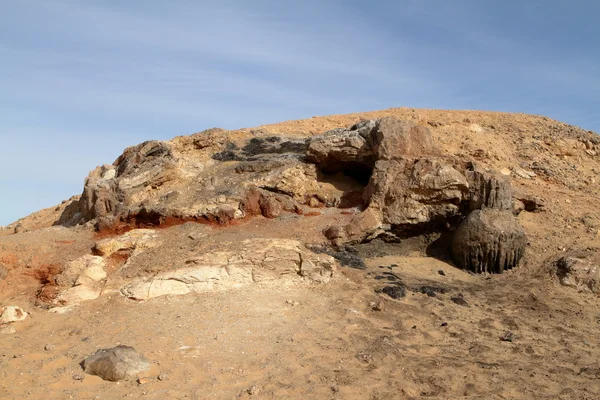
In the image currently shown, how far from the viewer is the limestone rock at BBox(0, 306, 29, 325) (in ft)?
22.7

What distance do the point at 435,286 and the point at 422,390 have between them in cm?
303

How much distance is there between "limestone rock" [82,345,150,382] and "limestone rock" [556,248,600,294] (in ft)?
21.5

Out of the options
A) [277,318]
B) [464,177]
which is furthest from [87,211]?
[464,177]

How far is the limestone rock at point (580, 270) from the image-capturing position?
322 inches

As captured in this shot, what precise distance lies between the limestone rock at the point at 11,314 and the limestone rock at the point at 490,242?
6878 mm

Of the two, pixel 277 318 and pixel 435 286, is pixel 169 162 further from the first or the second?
pixel 435 286

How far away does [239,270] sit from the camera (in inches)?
313

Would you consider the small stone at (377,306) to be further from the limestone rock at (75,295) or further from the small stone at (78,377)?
the limestone rock at (75,295)

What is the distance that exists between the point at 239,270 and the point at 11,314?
315 cm

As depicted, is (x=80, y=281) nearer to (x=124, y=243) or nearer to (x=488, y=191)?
(x=124, y=243)

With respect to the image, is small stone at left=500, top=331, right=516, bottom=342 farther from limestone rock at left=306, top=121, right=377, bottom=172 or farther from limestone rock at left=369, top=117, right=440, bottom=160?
limestone rock at left=306, top=121, right=377, bottom=172

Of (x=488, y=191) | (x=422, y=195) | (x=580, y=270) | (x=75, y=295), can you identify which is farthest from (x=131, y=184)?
(x=580, y=270)

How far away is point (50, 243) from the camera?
904 cm

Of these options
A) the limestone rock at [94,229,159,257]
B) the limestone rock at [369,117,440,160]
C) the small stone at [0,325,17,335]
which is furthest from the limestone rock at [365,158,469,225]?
the small stone at [0,325,17,335]
